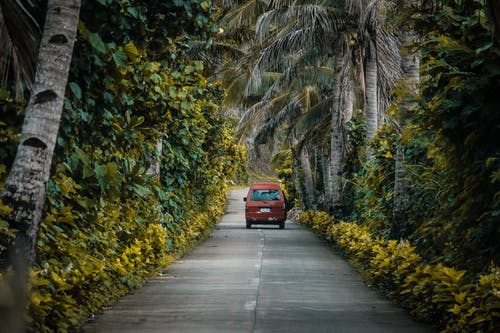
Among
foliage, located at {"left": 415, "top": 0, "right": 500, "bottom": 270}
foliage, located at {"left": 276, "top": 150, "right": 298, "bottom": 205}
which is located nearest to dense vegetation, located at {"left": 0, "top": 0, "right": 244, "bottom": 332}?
foliage, located at {"left": 415, "top": 0, "right": 500, "bottom": 270}

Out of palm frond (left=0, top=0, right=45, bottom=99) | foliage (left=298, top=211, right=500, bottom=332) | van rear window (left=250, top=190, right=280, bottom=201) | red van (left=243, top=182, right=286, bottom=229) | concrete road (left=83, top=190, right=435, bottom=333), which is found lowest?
concrete road (left=83, top=190, right=435, bottom=333)

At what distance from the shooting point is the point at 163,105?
13.1m

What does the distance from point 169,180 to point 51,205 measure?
43.3 feet

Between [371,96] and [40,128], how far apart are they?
1572cm

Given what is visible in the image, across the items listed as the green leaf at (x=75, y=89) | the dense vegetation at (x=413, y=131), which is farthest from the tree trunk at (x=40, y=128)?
the dense vegetation at (x=413, y=131)

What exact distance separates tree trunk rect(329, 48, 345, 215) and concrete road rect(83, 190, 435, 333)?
7528 mm

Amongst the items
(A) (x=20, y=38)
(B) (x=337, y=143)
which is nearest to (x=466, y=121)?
(A) (x=20, y=38)

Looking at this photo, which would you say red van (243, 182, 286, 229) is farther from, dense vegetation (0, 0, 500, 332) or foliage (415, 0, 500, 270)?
foliage (415, 0, 500, 270)

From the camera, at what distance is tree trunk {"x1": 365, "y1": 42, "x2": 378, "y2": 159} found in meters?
21.8

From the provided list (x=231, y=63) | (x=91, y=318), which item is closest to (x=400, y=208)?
(x=91, y=318)

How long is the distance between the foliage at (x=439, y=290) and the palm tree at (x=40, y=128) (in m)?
3.96

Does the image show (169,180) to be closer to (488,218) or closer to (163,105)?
(163,105)

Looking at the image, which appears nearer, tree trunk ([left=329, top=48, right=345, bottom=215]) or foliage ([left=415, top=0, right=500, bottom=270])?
foliage ([left=415, top=0, right=500, bottom=270])

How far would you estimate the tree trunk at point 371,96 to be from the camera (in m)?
21.8
